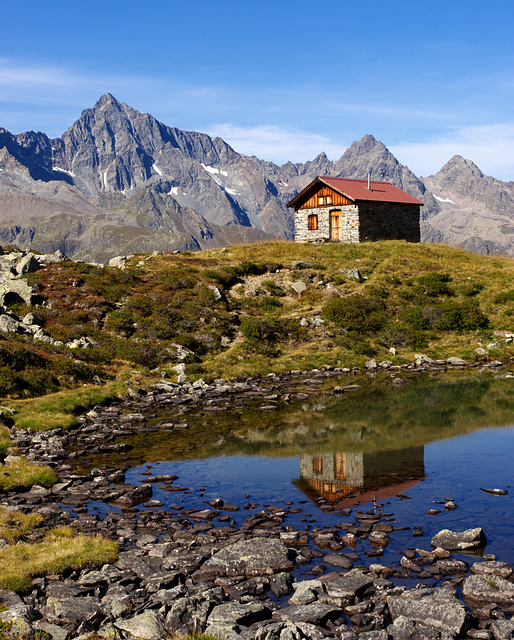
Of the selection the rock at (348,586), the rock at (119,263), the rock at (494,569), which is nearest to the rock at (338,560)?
the rock at (348,586)

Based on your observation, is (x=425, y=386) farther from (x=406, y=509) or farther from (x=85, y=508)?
(x=85, y=508)

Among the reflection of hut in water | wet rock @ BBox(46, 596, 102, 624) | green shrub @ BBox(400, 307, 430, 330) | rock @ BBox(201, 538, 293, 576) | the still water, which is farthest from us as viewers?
green shrub @ BBox(400, 307, 430, 330)

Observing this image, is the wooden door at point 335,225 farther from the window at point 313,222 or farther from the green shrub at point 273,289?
the green shrub at point 273,289

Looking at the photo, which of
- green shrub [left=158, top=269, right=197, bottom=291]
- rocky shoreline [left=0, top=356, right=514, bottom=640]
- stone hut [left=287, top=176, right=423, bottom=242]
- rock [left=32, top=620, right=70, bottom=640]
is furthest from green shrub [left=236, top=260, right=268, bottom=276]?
rock [left=32, top=620, right=70, bottom=640]

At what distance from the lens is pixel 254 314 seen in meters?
52.2

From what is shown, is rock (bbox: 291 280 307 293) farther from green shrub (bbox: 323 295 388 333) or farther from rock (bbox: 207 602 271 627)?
rock (bbox: 207 602 271 627)

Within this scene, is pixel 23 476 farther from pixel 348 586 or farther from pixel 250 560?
pixel 348 586

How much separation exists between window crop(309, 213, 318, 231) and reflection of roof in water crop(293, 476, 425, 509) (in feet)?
182

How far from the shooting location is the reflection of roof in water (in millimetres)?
19375

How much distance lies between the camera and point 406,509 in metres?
18.4

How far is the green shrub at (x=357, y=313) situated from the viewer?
4928cm

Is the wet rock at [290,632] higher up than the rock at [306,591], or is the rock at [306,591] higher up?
the wet rock at [290,632]

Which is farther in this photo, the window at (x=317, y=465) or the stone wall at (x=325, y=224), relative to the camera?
the stone wall at (x=325, y=224)

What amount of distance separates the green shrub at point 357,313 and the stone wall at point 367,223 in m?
18.9
